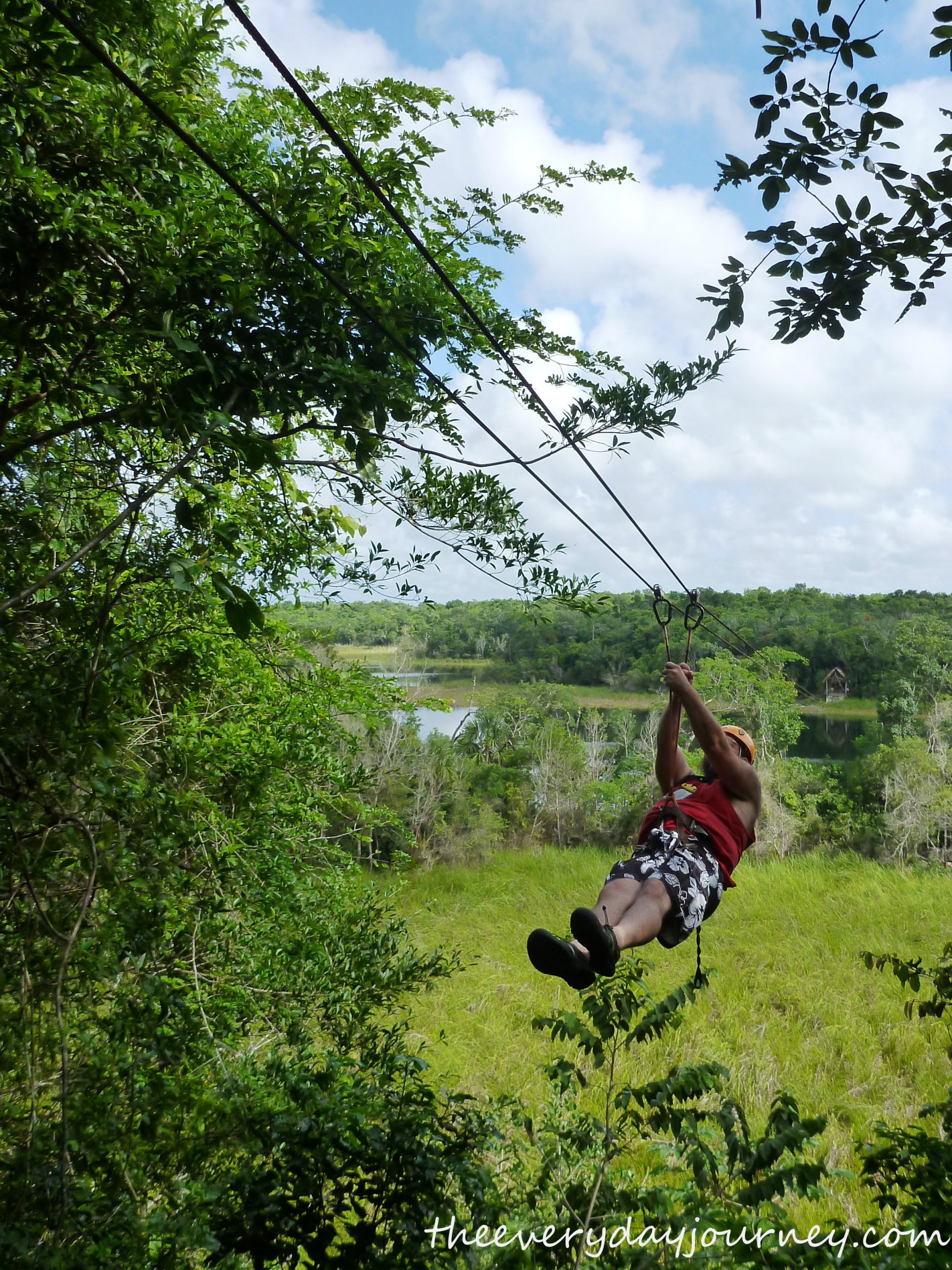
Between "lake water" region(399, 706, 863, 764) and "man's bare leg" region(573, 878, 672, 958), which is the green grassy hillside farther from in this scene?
"lake water" region(399, 706, 863, 764)

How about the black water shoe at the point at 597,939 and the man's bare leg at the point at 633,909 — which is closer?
the black water shoe at the point at 597,939

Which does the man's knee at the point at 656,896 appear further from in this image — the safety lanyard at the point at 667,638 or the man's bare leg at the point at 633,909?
the safety lanyard at the point at 667,638

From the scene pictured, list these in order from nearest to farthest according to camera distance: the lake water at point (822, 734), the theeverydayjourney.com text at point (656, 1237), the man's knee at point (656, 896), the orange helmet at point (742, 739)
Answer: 1. the theeverydayjourney.com text at point (656, 1237)
2. the man's knee at point (656, 896)
3. the orange helmet at point (742, 739)
4. the lake water at point (822, 734)

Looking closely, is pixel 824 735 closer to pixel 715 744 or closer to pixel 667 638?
pixel 667 638

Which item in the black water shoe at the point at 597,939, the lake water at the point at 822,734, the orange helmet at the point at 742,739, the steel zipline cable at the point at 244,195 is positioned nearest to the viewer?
the steel zipline cable at the point at 244,195

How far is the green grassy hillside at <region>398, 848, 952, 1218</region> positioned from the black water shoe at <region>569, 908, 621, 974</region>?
187cm

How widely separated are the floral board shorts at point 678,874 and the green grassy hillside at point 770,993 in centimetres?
166

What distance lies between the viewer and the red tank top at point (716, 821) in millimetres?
2873

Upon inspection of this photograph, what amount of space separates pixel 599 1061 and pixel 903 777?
20.2 metres

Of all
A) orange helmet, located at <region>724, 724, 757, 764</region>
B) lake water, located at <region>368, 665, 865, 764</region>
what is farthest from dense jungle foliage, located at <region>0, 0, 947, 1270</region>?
lake water, located at <region>368, 665, 865, 764</region>

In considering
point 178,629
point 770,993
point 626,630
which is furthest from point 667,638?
point 770,993

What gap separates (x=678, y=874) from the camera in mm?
2754

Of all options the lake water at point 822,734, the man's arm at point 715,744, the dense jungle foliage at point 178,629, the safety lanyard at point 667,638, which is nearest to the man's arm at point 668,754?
the safety lanyard at point 667,638

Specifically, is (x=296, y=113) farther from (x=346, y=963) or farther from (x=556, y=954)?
(x=346, y=963)
